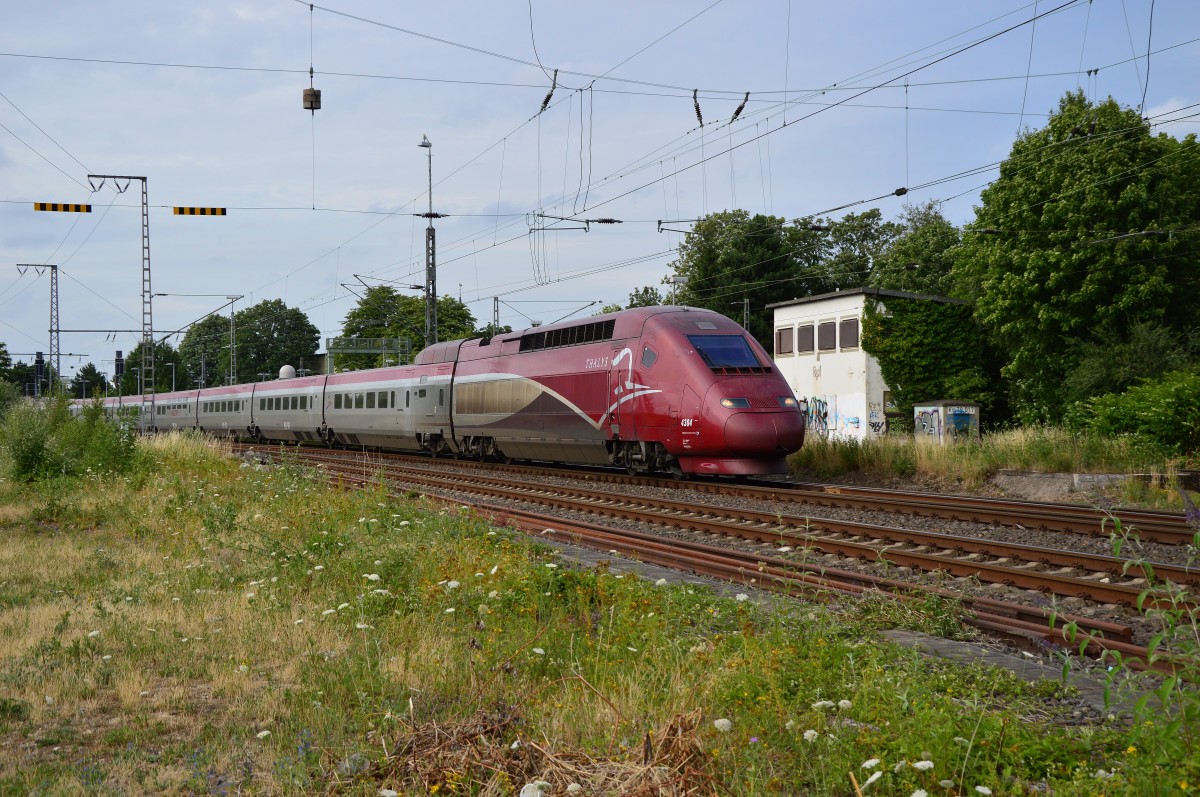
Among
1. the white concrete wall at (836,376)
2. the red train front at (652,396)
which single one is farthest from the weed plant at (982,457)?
the white concrete wall at (836,376)

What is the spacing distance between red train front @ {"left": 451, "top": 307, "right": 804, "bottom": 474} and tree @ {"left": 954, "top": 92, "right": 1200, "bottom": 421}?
69.9 ft

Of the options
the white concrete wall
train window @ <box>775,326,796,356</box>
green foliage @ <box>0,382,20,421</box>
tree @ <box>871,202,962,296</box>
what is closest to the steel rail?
green foliage @ <box>0,382,20,421</box>

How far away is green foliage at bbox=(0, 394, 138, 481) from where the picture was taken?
20.7m

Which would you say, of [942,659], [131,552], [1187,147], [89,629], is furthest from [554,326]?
[1187,147]

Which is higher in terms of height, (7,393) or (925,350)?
(925,350)

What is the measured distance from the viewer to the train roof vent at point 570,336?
22.0 metres

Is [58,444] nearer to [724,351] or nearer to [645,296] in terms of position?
[724,351]

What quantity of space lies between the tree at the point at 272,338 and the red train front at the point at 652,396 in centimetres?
9654

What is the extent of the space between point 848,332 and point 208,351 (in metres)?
103

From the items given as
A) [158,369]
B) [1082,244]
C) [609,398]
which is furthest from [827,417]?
[158,369]

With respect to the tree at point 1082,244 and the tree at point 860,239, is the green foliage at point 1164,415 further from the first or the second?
the tree at point 860,239

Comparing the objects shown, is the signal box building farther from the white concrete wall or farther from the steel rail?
the steel rail

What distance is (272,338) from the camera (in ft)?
387

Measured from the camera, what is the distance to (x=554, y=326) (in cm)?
2433
